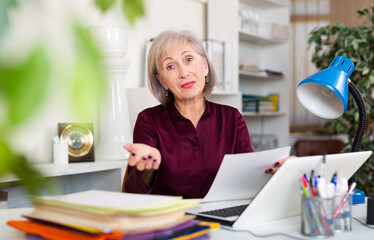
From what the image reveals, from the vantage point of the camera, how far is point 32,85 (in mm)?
243

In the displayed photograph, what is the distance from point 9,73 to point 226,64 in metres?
3.51

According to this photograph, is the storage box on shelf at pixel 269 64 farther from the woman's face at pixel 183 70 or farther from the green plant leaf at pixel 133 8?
the green plant leaf at pixel 133 8

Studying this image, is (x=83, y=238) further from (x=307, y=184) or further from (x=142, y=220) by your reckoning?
(x=307, y=184)

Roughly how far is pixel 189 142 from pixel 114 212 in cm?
103

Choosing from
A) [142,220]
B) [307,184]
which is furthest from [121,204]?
[307,184]

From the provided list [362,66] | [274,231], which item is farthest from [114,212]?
[362,66]

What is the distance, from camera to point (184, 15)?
3803mm

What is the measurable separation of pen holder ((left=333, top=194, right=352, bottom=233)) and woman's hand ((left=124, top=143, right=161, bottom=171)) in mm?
469

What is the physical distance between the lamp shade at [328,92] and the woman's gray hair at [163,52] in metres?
0.55

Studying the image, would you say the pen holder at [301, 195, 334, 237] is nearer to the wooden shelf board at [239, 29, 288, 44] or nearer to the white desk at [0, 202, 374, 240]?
the white desk at [0, 202, 374, 240]

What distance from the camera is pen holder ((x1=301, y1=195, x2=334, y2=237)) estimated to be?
0.98 meters

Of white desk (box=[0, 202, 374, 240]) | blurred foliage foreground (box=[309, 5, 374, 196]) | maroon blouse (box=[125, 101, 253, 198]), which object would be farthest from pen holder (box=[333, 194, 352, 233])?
blurred foliage foreground (box=[309, 5, 374, 196])

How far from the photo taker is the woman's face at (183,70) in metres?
1.85

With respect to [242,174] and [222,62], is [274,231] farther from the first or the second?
[222,62]
